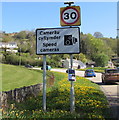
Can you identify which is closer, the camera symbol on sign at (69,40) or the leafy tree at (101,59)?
the camera symbol on sign at (69,40)

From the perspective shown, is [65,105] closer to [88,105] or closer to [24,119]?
[88,105]

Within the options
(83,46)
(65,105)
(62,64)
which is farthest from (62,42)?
(83,46)

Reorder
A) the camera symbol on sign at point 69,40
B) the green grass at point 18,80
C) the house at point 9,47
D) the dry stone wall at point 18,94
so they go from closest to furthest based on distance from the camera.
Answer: the camera symbol on sign at point 69,40 < the dry stone wall at point 18,94 < the green grass at point 18,80 < the house at point 9,47

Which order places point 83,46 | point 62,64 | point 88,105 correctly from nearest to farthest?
point 88,105, point 62,64, point 83,46

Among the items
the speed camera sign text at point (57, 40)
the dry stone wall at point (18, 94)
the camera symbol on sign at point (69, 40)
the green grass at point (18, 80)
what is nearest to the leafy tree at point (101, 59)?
the green grass at point (18, 80)

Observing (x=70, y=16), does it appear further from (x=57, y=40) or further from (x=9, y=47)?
(x=9, y=47)

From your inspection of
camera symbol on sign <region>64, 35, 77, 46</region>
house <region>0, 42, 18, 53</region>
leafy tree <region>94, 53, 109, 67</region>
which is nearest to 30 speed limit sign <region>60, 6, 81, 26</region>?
camera symbol on sign <region>64, 35, 77, 46</region>

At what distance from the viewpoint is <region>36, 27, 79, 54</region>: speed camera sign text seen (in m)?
7.18

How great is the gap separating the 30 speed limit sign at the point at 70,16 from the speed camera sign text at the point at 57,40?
0.66 feet

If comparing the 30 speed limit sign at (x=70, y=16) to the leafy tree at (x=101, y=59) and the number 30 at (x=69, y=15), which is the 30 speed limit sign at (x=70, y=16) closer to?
the number 30 at (x=69, y=15)

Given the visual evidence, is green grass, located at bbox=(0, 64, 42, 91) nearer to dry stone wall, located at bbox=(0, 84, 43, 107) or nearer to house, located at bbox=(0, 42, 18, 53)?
dry stone wall, located at bbox=(0, 84, 43, 107)

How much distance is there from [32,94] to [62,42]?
4458mm

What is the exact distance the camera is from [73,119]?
6.11 meters

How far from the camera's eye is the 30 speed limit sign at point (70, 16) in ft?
23.2
